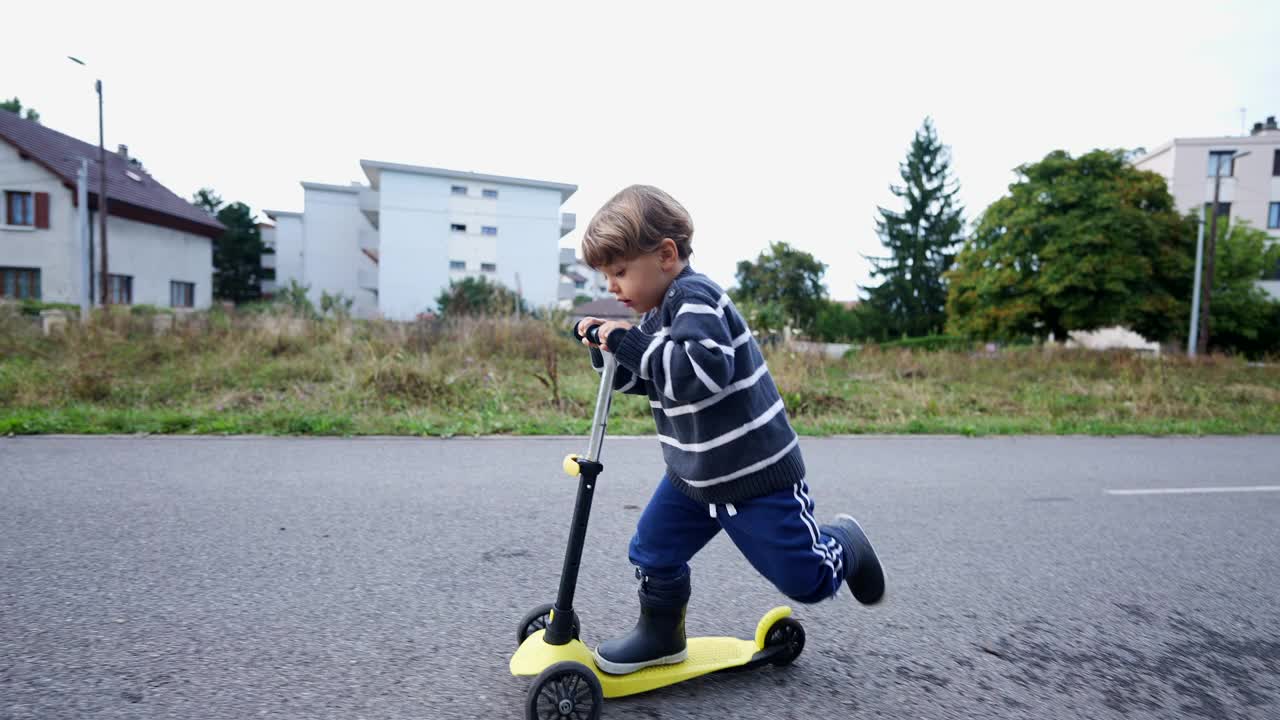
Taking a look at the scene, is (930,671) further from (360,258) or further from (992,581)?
(360,258)

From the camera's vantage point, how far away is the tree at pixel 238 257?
54312 mm

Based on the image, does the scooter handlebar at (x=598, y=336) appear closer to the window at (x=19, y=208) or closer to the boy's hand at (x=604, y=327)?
the boy's hand at (x=604, y=327)

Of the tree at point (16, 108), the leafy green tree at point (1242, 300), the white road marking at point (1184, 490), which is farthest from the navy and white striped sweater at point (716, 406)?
the tree at point (16, 108)

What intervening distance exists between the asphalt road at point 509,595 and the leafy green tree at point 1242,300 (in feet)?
111

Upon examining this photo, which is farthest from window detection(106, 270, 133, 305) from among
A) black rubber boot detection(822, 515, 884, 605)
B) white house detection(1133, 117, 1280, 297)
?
white house detection(1133, 117, 1280, 297)

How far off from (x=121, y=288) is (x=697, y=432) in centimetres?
3743

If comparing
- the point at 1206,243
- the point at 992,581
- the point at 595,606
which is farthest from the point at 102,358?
the point at 1206,243

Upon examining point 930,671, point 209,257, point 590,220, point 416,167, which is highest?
→ point 416,167

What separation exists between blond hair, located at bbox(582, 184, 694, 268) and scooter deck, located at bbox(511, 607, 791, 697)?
1.12 metres

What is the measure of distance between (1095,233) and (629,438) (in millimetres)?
24787

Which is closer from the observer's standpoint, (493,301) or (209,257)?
(493,301)

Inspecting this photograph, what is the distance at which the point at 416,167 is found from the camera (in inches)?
1679

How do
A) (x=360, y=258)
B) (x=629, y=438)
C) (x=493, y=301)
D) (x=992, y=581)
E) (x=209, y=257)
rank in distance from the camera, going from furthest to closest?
(x=360, y=258) < (x=209, y=257) < (x=493, y=301) < (x=629, y=438) < (x=992, y=581)

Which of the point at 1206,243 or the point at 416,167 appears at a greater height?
the point at 416,167
